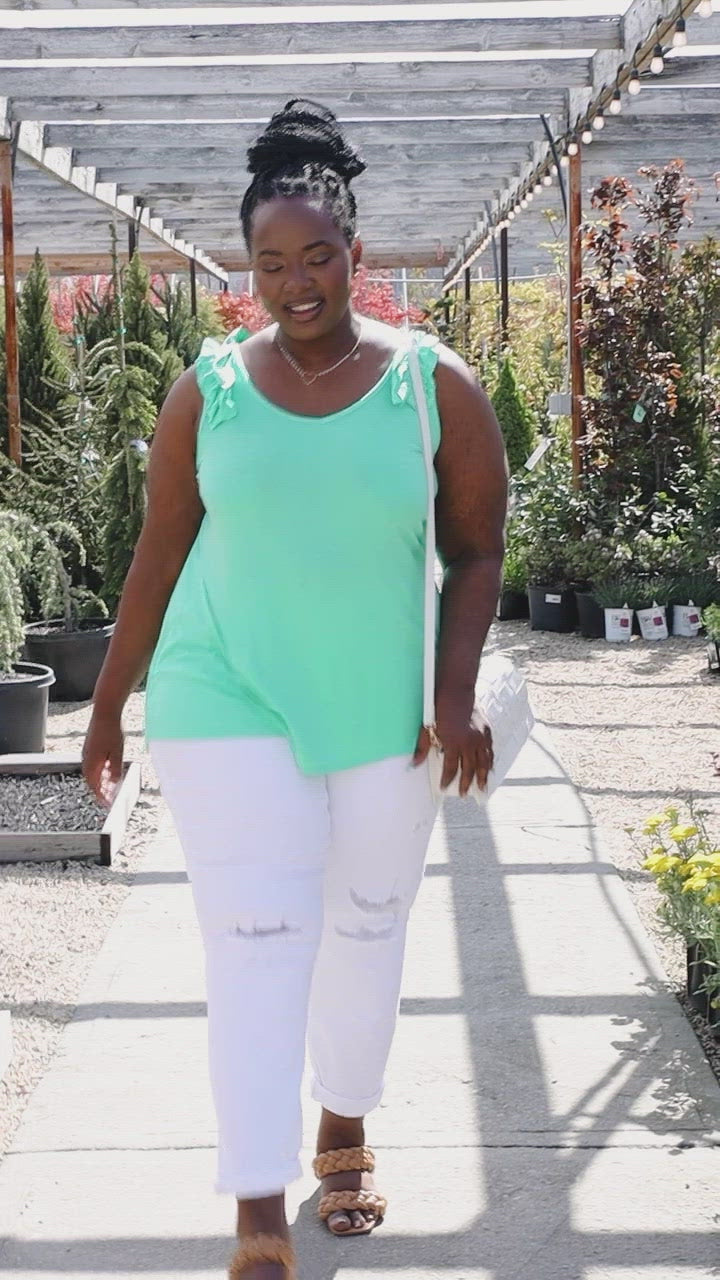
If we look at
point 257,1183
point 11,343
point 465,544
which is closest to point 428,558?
point 465,544

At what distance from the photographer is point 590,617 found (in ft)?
28.3

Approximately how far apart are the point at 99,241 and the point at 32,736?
10.5 metres

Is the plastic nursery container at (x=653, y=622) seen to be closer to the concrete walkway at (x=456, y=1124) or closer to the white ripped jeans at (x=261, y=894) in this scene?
the concrete walkway at (x=456, y=1124)

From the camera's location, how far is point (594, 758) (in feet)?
18.7

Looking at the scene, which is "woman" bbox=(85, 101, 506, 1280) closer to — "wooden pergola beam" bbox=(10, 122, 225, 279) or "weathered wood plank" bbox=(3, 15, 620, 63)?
"weathered wood plank" bbox=(3, 15, 620, 63)

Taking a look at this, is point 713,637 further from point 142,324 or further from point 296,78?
point 142,324

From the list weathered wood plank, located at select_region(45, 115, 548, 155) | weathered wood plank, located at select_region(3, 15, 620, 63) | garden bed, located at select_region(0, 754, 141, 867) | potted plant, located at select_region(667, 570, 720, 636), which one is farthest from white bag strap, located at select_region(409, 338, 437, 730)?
weathered wood plank, located at select_region(45, 115, 548, 155)

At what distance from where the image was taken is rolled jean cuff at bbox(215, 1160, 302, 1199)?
1.91 metres

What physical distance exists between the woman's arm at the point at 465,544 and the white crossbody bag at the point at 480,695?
0.05ft

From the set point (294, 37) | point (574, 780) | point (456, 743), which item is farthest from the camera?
point (294, 37)

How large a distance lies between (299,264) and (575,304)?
7926mm

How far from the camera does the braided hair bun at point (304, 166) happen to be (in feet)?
6.59

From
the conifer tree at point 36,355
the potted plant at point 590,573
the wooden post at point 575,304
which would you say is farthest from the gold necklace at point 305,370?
the wooden post at point 575,304

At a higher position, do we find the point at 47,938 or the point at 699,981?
the point at 699,981
